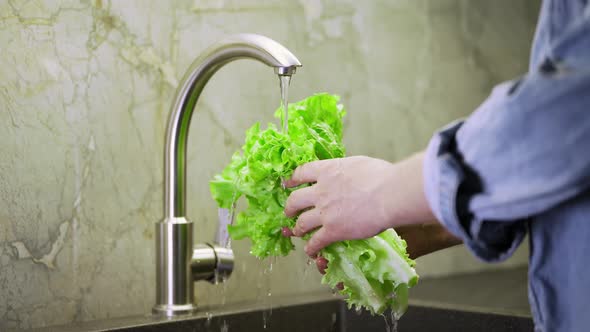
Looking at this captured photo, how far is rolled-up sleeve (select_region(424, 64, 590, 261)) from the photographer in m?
0.71

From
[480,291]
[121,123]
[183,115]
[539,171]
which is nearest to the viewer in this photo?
[539,171]

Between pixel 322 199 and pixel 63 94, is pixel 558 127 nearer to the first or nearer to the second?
pixel 322 199

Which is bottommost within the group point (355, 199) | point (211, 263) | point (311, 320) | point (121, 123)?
point (311, 320)

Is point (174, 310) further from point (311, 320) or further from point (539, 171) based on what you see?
point (539, 171)

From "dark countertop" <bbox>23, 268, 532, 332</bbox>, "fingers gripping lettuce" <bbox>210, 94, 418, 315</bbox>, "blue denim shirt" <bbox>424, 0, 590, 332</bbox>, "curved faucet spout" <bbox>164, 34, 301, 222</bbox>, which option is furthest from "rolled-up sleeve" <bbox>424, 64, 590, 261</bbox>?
"dark countertop" <bbox>23, 268, 532, 332</bbox>

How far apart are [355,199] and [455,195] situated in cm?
17

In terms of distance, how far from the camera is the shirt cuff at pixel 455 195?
78 centimetres

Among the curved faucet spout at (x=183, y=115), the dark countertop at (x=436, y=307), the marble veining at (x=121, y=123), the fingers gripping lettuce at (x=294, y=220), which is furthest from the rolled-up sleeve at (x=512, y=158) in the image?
the marble veining at (x=121, y=123)

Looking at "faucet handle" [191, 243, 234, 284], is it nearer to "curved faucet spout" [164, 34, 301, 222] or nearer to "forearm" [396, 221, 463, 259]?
"curved faucet spout" [164, 34, 301, 222]

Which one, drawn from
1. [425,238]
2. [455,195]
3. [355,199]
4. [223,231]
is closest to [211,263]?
[223,231]

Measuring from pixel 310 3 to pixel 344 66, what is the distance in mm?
169

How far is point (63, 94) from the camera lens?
4.45 feet

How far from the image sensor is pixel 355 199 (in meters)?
0.92

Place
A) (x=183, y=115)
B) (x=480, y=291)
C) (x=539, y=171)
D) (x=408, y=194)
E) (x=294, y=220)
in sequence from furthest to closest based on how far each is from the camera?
(x=480, y=291), (x=183, y=115), (x=294, y=220), (x=408, y=194), (x=539, y=171)
